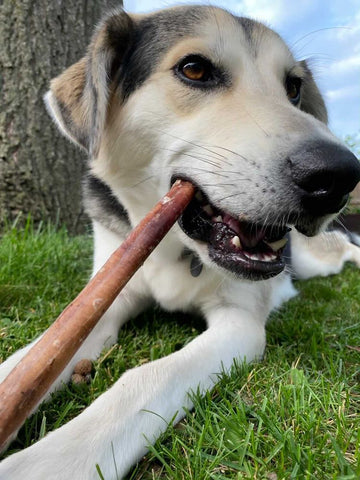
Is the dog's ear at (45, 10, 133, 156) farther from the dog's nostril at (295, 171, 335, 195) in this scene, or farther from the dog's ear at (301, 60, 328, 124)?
the dog's ear at (301, 60, 328, 124)

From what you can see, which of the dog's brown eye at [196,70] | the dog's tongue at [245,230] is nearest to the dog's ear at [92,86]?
the dog's brown eye at [196,70]

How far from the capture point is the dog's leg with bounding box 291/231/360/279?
439 cm

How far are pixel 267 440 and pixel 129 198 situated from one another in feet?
4.44

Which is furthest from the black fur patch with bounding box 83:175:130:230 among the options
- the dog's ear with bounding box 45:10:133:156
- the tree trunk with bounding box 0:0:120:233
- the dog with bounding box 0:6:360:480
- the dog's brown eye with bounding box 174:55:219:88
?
the tree trunk with bounding box 0:0:120:233

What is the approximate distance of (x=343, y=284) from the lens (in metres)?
3.84

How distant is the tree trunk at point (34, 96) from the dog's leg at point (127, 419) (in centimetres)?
295

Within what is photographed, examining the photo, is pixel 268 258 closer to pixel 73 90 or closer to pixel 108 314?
pixel 108 314

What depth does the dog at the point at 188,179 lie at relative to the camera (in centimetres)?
138

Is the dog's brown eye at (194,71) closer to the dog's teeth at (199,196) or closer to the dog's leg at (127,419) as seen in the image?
the dog's teeth at (199,196)

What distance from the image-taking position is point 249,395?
5.12ft

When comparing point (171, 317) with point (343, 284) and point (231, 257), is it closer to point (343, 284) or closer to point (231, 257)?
point (231, 257)

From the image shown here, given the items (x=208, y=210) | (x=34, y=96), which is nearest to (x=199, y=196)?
(x=208, y=210)

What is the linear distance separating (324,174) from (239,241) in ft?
1.51

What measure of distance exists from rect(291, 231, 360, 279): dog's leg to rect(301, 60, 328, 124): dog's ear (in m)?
1.49
